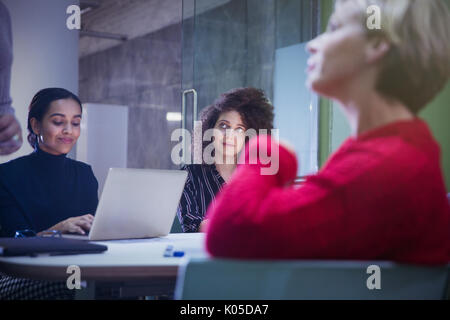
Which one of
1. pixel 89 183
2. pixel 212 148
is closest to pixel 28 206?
pixel 89 183

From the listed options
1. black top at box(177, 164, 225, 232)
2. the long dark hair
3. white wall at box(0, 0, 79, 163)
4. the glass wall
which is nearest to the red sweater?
black top at box(177, 164, 225, 232)

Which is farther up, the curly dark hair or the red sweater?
the curly dark hair

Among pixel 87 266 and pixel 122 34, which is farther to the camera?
pixel 122 34

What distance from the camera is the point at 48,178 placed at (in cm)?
291

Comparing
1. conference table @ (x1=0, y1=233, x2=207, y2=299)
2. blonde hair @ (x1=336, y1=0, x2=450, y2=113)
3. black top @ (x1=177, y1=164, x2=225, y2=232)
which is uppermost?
blonde hair @ (x1=336, y1=0, x2=450, y2=113)

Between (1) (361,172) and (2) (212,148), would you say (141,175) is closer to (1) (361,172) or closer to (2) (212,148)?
(1) (361,172)

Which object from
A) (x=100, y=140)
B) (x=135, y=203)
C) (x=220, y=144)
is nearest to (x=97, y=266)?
(x=135, y=203)

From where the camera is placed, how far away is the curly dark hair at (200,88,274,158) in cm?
315

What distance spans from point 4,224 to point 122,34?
6907 mm

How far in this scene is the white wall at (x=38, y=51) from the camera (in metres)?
4.15

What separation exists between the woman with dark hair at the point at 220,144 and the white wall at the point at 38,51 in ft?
5.20

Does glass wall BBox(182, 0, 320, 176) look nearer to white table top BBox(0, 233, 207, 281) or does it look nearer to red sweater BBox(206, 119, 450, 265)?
white table top BBox(0, 233, 207, 281)

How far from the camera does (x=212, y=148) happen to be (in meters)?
3.19
